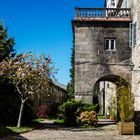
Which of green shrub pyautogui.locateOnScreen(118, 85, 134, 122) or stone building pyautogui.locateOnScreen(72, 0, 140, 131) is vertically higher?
stone building pyautogui.locateOnScreen(72, 0, 140, 131)

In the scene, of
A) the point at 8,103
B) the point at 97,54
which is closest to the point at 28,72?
the point at 8,103

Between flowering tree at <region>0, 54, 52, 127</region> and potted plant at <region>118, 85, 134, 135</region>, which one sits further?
flowering tree at <region>0, 54, 52, 127</region>

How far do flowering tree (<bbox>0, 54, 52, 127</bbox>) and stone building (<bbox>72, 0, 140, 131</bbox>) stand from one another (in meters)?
3.80

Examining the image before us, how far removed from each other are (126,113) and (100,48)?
26.0 feet

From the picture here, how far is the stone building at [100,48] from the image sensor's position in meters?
27.1

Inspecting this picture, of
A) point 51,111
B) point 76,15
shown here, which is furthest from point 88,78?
point 51,111

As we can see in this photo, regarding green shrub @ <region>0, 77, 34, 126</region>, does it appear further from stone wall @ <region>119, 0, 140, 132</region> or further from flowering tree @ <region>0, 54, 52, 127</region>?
stone wall @ <region>119, 0, 140, 132</region>

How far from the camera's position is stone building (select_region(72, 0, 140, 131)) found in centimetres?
2712

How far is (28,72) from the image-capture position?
2323 centimetres

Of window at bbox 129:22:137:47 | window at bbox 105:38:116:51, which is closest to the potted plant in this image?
window at bbox 129:22:137:47

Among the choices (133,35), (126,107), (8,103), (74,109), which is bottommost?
(74,109)

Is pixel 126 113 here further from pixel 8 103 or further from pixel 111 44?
pixel 8 103

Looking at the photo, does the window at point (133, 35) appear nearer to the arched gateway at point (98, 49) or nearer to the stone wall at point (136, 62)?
the stone wall at point (136, 62)

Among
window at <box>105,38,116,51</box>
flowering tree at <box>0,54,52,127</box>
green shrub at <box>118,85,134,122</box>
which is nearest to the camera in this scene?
green shrub at <box>118,85,134,122</box>
